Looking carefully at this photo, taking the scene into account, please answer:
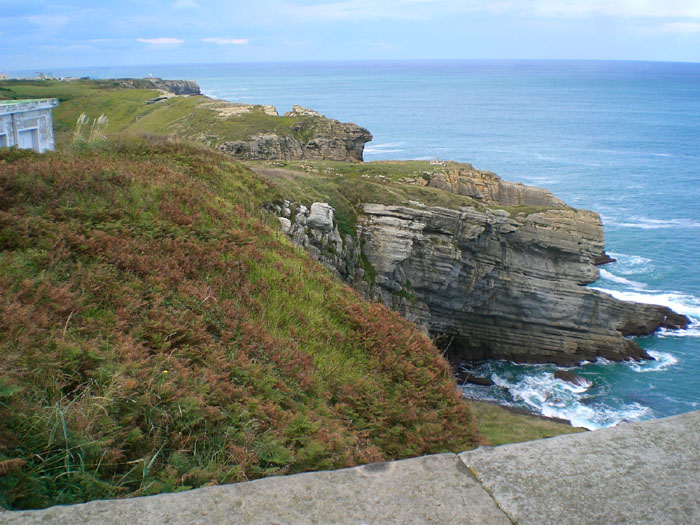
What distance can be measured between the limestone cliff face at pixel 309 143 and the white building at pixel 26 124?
2175 centimetres

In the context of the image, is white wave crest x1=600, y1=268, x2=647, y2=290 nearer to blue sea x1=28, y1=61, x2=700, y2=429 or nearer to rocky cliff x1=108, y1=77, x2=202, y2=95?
blue sea x1=28, y1=61, x2=700, y2=429

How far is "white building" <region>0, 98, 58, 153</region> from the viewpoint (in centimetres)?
2150

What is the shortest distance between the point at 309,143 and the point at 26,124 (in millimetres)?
30171

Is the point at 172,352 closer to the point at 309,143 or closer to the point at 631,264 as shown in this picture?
the point at 309,143

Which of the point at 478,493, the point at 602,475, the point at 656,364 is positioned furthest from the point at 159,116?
the point at 602,475

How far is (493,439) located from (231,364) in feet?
35.0

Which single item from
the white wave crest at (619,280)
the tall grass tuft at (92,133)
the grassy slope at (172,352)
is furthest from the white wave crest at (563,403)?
the tall grass tuft at (92,133)

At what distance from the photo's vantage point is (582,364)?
1287 inches

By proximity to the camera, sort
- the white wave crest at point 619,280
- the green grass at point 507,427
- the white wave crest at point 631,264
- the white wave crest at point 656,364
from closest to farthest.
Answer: the green grass at point 507,427, the white wave crest at point 656,364, the white wave crest at point 619,280, the white wave crest at point 631,264

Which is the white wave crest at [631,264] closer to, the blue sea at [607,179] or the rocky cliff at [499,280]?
the blue sea at [607,179]

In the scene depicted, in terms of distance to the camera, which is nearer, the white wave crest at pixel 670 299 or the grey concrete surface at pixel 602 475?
the grey concrete surface at pixel 602 475

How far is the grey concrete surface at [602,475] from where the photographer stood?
2.69 metres

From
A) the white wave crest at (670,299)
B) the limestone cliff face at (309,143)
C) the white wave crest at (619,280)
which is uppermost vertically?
the limestone cliff face at (309,143)

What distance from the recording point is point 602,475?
2.94 m
